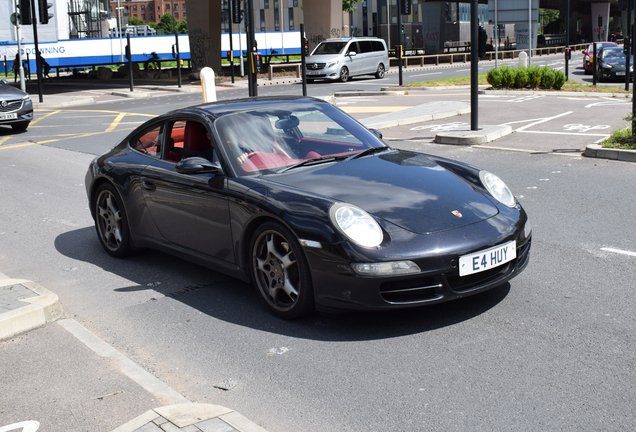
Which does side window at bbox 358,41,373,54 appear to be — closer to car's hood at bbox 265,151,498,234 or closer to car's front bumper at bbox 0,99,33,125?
car's front bumper at bbox 0,99,33,125

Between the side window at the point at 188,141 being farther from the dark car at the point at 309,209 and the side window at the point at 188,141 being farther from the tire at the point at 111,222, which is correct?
the tire at the point at 111,222

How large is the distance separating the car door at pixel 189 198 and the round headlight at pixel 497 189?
1.83 metres

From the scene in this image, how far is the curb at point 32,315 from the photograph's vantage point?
15.4 ft

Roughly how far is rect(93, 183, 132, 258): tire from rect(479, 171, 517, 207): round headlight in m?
3.04

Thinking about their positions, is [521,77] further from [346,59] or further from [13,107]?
[13,107]

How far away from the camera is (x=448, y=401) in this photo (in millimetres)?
3557

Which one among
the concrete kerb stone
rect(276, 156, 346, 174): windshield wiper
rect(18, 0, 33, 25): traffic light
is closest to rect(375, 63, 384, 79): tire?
rect(18, 0, 33, 25): traffic light

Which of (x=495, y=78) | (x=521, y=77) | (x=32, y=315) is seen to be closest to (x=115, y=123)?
(x=495, y=78)

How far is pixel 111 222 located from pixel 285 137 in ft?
6.55

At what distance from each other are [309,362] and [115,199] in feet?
10.00

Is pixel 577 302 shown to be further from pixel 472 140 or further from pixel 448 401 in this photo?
pixel 472 140

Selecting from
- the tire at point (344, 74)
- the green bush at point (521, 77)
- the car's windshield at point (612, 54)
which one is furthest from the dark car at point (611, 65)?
the tire at point (344, 74)

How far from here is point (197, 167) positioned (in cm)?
508

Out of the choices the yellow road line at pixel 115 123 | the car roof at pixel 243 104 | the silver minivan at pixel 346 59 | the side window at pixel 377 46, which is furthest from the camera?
the side window at pixel 377 46
